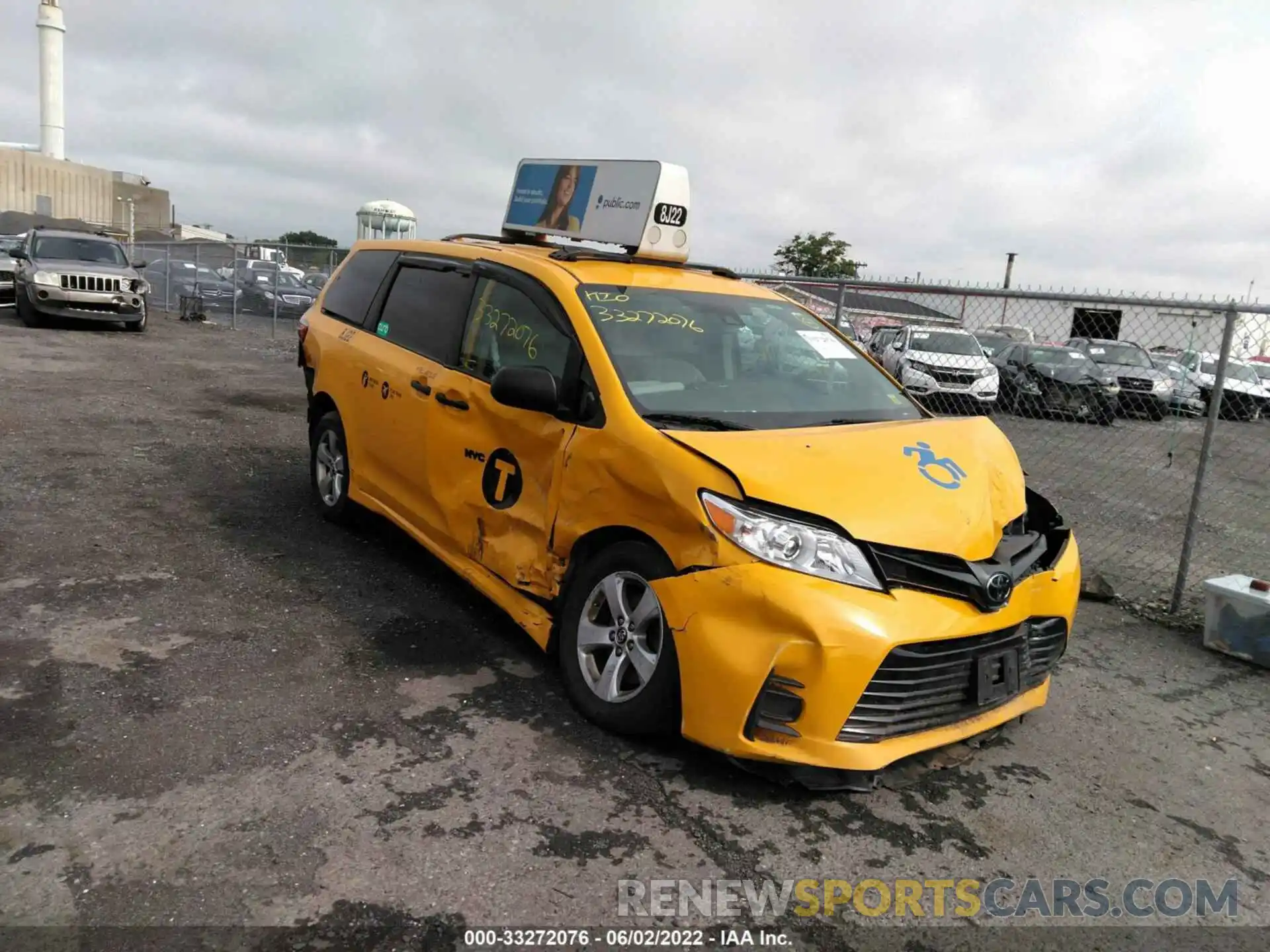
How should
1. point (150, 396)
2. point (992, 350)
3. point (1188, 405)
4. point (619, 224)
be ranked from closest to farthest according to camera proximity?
point (619, 224) < point (1188, 405) < point (992, 350) < point (150, 396)

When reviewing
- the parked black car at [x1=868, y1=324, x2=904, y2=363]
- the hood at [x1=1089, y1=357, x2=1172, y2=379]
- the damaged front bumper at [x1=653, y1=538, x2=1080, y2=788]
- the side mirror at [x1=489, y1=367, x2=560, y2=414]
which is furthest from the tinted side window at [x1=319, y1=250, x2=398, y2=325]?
the hood at [x1=1089, y1=357, x2=1172, y2=379]

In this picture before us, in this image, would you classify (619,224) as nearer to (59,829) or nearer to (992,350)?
(59,829)

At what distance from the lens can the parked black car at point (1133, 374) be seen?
660 centimetres

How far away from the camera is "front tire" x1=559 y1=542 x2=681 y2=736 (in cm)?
310

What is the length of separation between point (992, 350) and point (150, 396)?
30.0 ft

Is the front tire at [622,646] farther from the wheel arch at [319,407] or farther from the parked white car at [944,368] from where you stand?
the parked white car at [944,368]

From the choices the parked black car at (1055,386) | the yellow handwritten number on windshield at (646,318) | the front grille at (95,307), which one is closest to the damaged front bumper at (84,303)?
A: the front grille at (95,307)

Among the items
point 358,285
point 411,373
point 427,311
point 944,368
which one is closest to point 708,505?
point 411,373

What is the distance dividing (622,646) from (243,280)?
19728mm

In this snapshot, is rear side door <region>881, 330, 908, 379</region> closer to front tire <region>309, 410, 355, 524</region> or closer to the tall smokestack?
front tire <region>309, 410, 355, 524</region>

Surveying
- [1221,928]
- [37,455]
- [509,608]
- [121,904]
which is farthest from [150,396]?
[1221,928]

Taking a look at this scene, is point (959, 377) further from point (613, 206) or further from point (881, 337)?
point (613, 206)

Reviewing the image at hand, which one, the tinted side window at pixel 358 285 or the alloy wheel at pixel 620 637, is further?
the tinted side window at pixel 358 285

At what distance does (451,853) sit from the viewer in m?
2.64
